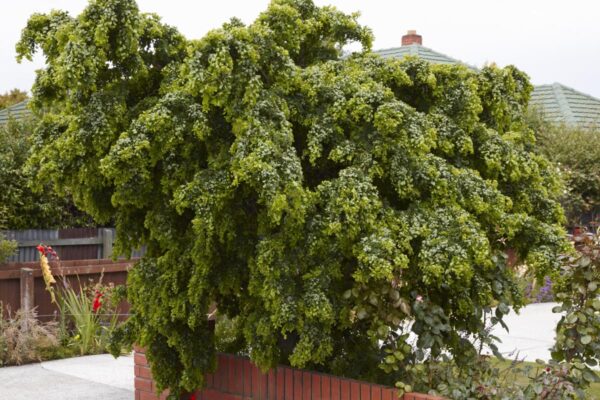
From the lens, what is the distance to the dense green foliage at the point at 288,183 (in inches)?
229

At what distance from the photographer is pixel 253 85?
232 inches

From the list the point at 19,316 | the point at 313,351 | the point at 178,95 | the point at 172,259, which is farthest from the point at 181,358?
the point at 19,316

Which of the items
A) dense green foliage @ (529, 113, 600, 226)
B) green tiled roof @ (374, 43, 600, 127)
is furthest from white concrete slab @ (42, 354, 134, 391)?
green tiled roof @ (374, 43, 600, 127)

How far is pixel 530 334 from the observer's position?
11688mm

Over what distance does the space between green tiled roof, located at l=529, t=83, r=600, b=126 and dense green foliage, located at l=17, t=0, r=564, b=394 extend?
20116 millimetres

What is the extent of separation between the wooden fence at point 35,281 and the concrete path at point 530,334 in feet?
15.9

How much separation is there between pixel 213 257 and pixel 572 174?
601 inches

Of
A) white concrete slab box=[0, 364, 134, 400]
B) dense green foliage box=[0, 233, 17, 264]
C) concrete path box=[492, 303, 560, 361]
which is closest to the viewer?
white concrete slab box=[0, 364, 134, 400]

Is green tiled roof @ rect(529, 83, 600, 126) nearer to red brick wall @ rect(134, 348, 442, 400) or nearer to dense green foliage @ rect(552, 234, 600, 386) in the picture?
red brick wall @ rect(134, 348, 442, 400)

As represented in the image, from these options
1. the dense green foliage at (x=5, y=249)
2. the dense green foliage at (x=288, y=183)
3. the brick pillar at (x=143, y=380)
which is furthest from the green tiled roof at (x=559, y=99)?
the dense green foliage at (x=288, y=183)

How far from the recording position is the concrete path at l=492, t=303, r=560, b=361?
10344mm

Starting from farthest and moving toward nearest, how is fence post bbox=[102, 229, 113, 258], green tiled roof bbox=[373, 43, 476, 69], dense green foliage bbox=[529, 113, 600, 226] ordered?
green tiled roof bbox=[373, 43, 476, 69] < dense green foliage bbox=[529, 113, 600, 226] < fence post bbox=[102, 229, 113, 258]

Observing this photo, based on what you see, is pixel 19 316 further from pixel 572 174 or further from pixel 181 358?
pixel 572 174

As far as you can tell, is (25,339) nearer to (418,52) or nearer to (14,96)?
(418,52)
